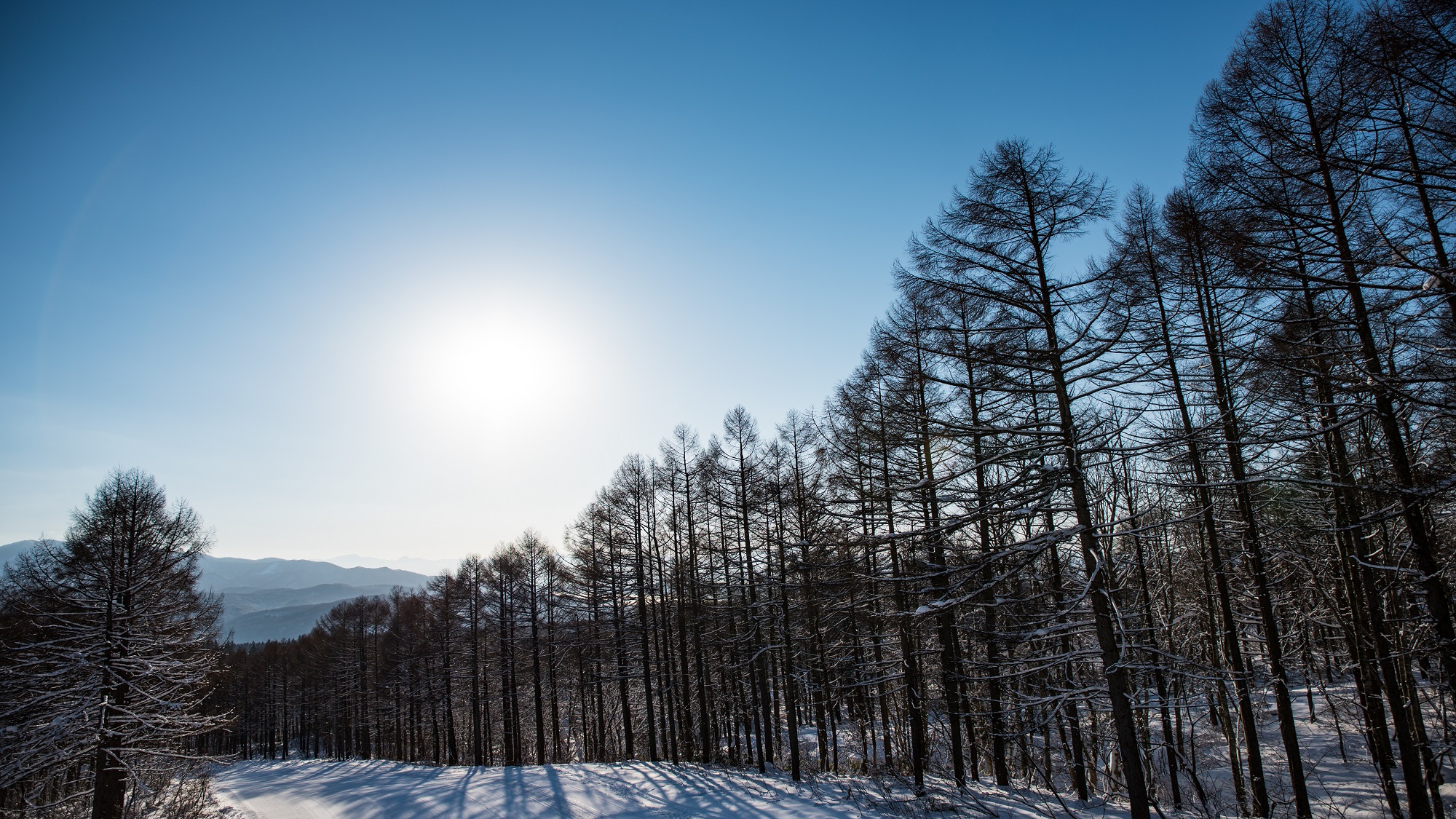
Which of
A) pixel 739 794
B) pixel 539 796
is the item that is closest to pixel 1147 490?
pixel 739 794

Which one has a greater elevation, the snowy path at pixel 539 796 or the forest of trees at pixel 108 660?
the forest of trees at pixel 108 660

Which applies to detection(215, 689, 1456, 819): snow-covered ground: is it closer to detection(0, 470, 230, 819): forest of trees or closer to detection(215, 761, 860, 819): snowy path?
detection(215, 761, 860, 819): snowy path

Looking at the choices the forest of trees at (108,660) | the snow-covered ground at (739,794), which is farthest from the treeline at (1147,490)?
the forest of trees at (108,660)

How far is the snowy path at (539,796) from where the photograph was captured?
46.1 feet

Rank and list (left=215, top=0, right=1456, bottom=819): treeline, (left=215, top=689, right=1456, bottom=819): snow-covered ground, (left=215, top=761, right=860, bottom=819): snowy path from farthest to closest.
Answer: (left=215, top=761, right=860, bottom=819): snowy path
(left=215, top=689, right=1456, bottom=819): snow-covered ground
(left=215, top=0, right=1456, bottom=819): treeline

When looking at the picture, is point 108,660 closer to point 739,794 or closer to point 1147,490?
point 739,794

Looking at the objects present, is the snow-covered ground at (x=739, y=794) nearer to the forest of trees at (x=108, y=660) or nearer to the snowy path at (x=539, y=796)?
the snowy path at (x=539, y=796)

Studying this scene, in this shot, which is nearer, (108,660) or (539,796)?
(108,660)

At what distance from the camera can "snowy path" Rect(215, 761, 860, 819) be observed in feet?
46.1

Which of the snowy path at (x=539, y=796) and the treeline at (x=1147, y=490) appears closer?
the treeline at (x=1147, y=490)

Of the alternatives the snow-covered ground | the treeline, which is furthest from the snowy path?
the treeline

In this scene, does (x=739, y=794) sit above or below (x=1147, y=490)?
below

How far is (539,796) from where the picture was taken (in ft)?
56.5

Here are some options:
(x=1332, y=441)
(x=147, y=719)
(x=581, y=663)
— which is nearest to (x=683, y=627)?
(x=581, y=663)
